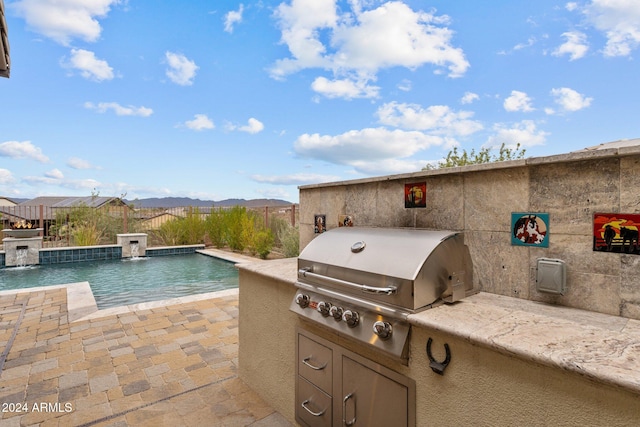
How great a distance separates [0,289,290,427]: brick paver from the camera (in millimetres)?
2338

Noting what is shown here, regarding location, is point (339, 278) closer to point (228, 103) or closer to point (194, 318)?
point (194, 318)

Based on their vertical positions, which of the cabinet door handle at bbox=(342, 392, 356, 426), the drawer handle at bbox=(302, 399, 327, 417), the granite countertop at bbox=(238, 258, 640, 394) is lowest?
the drawer handle at bbox=(302, 399, 327, 417)

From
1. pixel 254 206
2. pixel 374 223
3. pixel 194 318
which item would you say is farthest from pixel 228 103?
pixel 374 223

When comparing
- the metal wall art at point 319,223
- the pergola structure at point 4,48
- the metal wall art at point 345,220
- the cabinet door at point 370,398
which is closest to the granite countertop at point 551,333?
the cabinet door at point 370,398

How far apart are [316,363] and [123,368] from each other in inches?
93.2

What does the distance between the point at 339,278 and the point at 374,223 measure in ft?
2.49

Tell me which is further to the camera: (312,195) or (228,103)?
(228,103)

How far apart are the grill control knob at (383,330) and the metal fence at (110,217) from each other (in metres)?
10.5

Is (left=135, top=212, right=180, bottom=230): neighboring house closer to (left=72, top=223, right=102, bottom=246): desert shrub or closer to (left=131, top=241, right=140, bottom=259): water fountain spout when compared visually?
(left=72, top=223, right=102, bottom=246): desert shrub

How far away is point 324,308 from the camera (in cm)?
174

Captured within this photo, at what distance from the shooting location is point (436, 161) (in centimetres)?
993

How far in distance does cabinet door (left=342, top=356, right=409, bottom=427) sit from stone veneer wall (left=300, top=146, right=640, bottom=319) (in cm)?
78

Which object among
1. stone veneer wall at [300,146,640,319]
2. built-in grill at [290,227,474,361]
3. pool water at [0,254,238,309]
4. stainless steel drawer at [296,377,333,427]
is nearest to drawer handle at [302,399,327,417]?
stainless steel drawer at [296,377,333,427]

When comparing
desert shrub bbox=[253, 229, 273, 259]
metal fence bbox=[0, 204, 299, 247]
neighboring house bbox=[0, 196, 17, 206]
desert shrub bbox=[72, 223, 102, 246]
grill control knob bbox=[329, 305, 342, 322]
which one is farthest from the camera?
neighboring house bbox=[0, 196, 17, 206]
